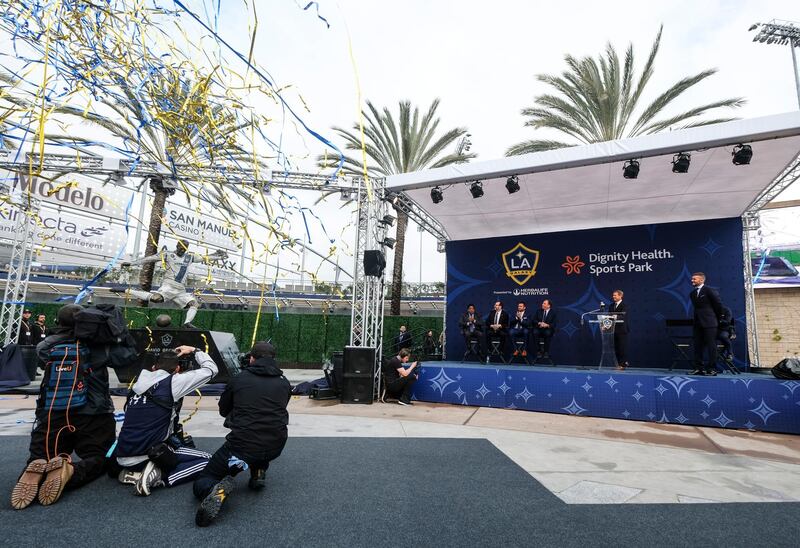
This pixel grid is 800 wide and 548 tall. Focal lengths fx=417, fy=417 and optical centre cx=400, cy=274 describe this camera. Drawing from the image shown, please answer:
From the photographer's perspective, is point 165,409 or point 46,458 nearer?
point 46,458

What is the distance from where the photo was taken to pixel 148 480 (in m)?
3.35

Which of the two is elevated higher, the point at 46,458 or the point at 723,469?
the point at 46,458

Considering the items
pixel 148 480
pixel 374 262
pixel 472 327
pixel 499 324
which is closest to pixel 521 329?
pixel 499 324

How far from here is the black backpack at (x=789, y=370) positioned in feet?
21.3

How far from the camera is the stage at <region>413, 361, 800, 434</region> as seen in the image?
6484 millimetres

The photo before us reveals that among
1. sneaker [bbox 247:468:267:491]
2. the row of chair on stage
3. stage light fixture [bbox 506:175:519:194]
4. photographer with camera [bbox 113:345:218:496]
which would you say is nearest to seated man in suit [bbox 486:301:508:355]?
the row of chair on stage

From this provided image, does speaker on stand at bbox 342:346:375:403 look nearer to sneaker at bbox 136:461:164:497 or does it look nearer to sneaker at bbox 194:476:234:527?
sneaker at bbox 136:461:164:497

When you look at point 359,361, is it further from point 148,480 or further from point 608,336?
point 148,480

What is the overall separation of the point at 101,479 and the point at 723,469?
617 cm

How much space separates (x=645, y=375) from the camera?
7.34 meters

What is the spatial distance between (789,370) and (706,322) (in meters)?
1.27

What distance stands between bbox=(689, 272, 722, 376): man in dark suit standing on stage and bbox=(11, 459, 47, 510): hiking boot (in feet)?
29.5

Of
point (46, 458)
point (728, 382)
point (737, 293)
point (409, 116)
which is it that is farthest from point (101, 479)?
point (409, 116)

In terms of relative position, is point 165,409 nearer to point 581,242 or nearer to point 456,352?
point 456,352
